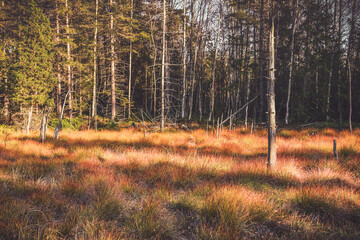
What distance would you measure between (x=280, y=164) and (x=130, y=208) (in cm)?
349

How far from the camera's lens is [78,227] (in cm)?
192

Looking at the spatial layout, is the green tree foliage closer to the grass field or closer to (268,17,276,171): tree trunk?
the grass field

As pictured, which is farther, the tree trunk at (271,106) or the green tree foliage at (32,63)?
the green tree foliage at (32,63)

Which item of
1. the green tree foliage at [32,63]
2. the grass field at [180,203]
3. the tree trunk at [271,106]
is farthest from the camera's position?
the green tree foliage at [32,63]

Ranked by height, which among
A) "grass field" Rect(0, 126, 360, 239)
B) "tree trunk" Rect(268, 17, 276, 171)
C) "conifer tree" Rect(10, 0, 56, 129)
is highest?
"conifer tree" Rect(10, 0, 56, 129)

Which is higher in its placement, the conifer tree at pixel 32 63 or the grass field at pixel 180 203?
the conifer tree at pixel 32 63

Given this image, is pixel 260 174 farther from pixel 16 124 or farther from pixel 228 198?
pixel 16 124

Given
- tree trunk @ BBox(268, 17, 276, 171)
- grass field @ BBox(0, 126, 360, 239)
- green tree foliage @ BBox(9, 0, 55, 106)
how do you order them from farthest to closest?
green tree foliage @ BBox(9, 0, 55, 106) < tree trunk @ BBox(268, 17, 276, 171) < grass field @ BBox(0, 126, 360, 239)

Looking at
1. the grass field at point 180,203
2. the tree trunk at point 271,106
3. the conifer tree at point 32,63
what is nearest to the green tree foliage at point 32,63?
the conifer tree at point 32,63

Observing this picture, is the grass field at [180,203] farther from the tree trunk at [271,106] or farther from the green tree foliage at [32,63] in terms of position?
the green tree foliage at [32,63]

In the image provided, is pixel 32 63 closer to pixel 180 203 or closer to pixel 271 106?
pixel 180 203

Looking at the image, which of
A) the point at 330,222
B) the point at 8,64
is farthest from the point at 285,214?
the point at 8,64

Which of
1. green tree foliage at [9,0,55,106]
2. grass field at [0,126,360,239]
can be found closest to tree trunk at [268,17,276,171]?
grass field at [0,126,360,239]

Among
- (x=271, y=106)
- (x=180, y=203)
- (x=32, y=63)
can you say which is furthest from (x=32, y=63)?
(x=271, y=106)
